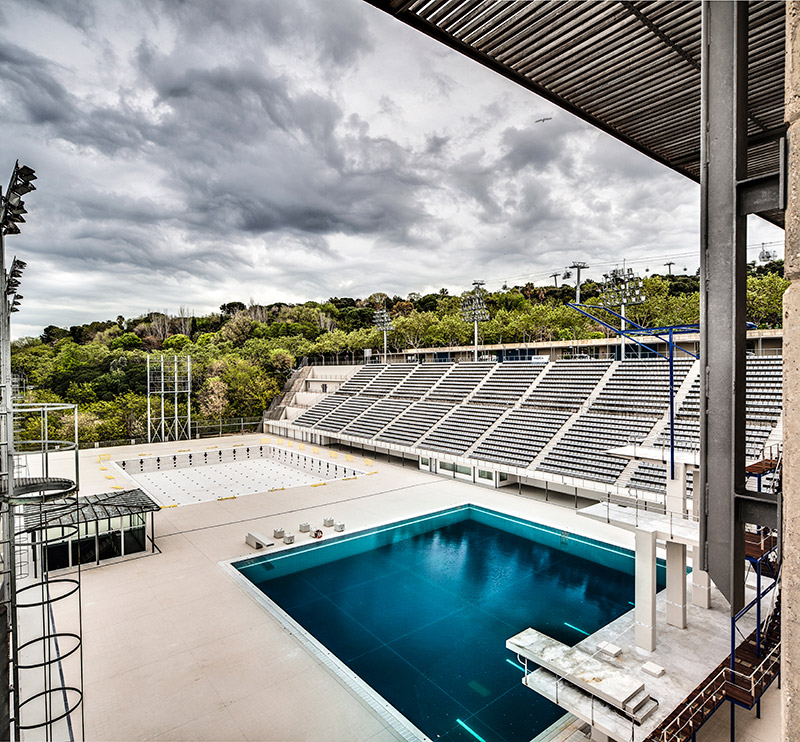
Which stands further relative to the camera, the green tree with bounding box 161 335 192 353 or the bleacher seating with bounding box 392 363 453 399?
the green tree with bounding box 161 335 192 353

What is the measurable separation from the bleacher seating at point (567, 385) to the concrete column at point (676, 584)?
14439 millimetres

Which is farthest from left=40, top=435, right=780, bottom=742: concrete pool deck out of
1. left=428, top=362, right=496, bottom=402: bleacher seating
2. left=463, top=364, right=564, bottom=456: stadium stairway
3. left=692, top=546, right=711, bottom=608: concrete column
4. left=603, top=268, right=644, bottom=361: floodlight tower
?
left=603, top=268, right=644, bottom=361: floodlight tower

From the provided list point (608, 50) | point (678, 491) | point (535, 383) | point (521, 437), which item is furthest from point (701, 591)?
point (535, 383)

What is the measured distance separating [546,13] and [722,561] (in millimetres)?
3788

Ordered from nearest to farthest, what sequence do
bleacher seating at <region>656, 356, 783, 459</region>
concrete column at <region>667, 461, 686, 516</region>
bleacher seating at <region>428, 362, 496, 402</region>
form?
1. concrete column at <region>667, 461, 686, 516</region>
2. bleacher seating at <region>656, 356, 783, 459</region>
3. bleacher seating at <region>428, 362, 496, 402</region>

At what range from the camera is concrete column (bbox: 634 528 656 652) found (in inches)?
335

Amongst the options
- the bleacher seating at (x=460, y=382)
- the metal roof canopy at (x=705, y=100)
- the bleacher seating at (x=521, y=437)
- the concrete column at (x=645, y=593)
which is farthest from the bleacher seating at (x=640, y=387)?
the metal roof canopy at (x=705, y=100)

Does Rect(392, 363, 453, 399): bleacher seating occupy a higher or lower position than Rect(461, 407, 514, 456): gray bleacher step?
higher

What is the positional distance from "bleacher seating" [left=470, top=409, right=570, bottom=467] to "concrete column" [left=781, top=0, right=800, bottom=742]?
775 inches

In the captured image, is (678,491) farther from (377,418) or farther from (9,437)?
(377,418)

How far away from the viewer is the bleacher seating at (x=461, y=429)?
24.4 meters

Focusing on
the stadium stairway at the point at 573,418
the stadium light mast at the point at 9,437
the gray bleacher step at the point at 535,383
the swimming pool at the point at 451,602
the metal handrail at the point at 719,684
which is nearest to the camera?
the stadium light mast at the point at 9,437

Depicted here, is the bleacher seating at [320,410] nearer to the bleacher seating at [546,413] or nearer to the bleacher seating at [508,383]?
the bleacher seating at [546,413]

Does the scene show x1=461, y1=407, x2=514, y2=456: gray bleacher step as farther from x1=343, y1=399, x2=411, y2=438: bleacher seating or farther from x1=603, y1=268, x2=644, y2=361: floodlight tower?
x1=343, y1=399, x2=411, y2=438: bleacher seating
